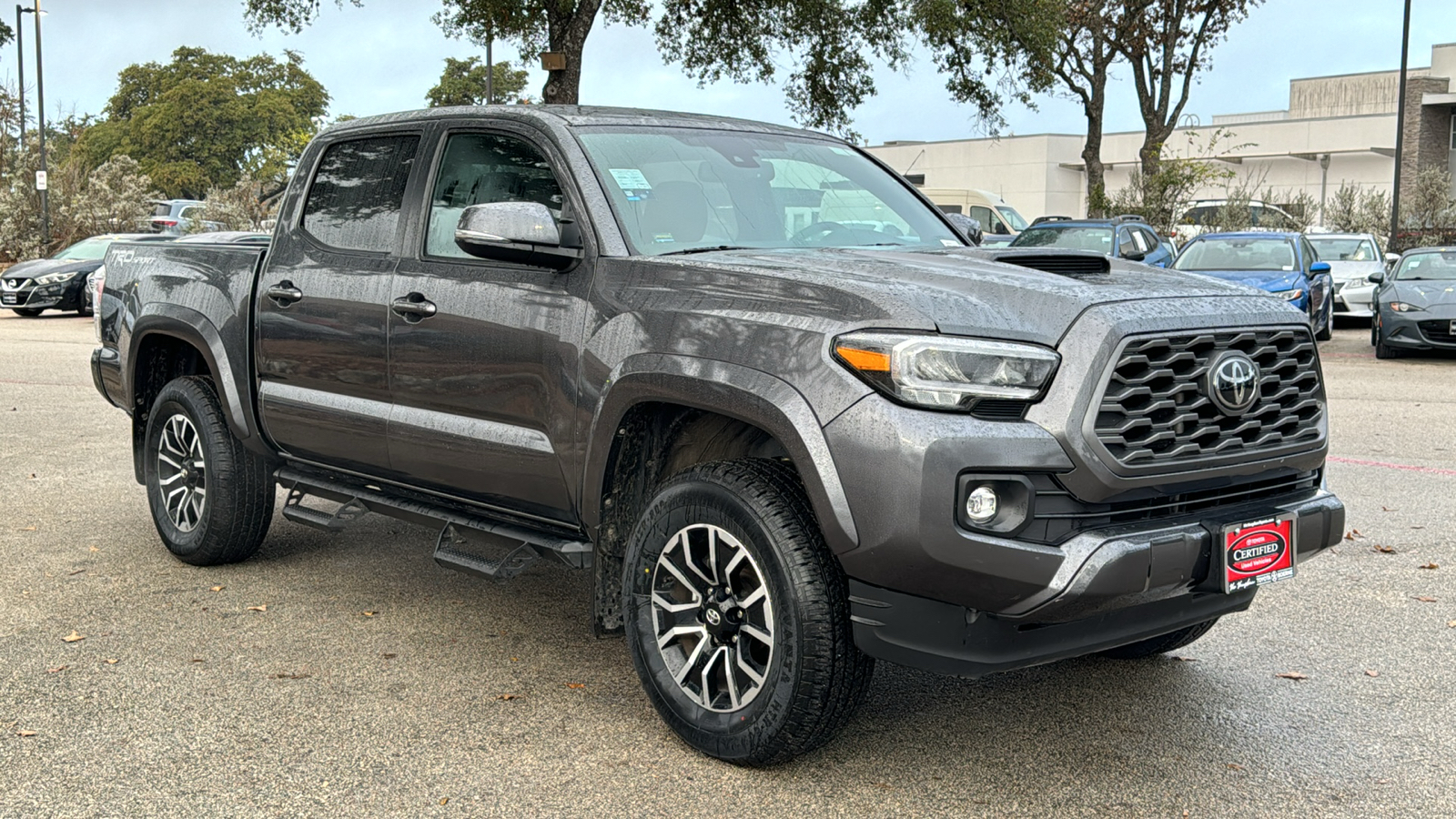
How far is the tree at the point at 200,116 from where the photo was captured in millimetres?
82312

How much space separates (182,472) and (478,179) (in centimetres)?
238

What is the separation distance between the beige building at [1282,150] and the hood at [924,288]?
52.2 metres

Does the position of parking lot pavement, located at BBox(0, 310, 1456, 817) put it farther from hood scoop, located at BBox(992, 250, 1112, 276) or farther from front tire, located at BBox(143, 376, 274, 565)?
Answer: hood scoop, located at BBox(992, 250, 1112, 276)

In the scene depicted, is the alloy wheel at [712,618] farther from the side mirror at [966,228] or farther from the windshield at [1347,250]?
the windshield at [1347,250]

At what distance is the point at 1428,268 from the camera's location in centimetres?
1733

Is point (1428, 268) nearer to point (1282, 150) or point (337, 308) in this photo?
point (337, 308)

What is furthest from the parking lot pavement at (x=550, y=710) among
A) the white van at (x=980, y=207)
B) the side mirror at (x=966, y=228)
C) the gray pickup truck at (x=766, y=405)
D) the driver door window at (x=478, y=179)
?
the white van at (x=980, y=207)

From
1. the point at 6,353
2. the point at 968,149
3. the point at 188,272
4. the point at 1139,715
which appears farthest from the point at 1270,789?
the point at 968,149

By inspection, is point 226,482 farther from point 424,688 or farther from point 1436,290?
point 1436,290

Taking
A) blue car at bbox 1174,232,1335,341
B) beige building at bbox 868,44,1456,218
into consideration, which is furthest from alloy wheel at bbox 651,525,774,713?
beige building at bbox 868,44,1456,218

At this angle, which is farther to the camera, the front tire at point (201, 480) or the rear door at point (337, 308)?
the front tire at point (201, 480)

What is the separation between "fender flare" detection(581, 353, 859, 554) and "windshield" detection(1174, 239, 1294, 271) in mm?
14360

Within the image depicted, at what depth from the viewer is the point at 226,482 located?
612 cm

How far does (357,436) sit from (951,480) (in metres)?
2.70
